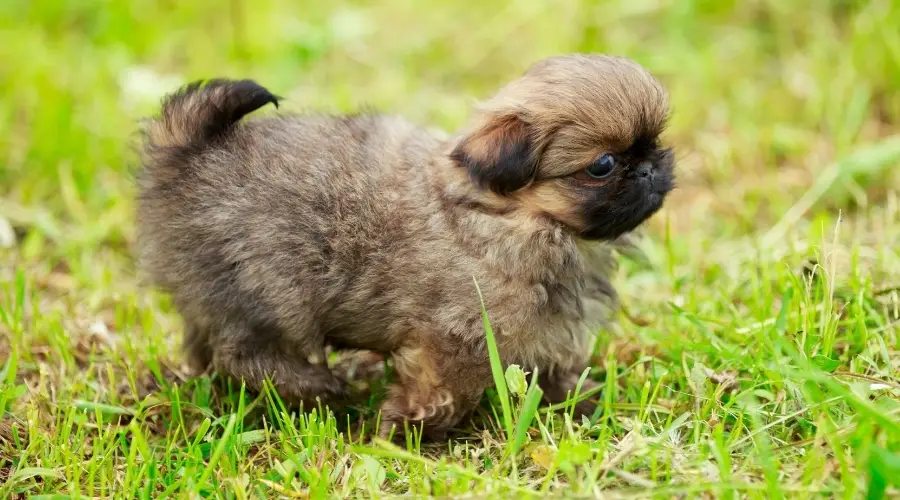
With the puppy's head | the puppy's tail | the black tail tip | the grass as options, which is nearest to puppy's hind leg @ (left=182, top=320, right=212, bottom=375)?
the grass

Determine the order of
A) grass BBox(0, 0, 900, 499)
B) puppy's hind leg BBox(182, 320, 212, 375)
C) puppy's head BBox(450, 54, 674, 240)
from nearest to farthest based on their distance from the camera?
grass BBox(0, 0, 900, 499) < puppy's head BBox(450, 54, 674, 240) < puppy's hind leg BBox(182, 320, 212, 375)

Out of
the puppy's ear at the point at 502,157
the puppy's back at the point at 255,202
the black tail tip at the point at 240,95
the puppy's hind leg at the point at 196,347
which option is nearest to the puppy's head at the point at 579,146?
the puppy's ear at the point at 502,157

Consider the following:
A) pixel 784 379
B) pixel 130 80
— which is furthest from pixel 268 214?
pixel 130 80

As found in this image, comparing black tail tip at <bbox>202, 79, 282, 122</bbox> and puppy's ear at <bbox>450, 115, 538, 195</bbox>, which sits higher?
black tail tip at <bbox>202, 79, 282, 122</bbox>

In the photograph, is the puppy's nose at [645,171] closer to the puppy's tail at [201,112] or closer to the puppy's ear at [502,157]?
the puppy's ear at [502,157]

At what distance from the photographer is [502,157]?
2.59 metres

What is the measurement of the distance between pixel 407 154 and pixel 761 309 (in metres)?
1.29

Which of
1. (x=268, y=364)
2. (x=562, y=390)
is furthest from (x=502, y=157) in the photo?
(x=268, y=364)

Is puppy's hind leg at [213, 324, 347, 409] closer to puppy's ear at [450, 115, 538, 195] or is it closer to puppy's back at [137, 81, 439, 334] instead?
puppy's back at [137, 81, 439, 334]

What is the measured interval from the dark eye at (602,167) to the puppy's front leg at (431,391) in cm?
65

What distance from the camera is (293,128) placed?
9.33ft

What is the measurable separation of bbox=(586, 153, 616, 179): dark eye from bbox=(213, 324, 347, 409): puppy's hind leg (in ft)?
3.47

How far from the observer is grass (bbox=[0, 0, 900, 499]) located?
2.40 m

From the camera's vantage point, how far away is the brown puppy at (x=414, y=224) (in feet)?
8.57
